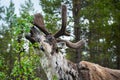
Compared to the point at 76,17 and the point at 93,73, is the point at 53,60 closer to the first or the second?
the point at 93,73

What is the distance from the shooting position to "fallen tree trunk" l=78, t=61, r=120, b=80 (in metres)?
9.47

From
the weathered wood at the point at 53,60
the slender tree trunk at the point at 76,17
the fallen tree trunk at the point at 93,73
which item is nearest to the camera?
the weathered wood at the point at 53,60

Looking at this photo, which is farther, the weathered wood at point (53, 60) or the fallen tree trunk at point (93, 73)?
the fallen tree trunk at point (93, 73)

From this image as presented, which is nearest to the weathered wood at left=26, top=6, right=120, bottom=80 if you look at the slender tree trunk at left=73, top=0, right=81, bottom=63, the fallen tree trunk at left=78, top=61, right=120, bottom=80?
the fallen tree trunk at left=78, top=61, right=120, bottom=80

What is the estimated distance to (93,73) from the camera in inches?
379

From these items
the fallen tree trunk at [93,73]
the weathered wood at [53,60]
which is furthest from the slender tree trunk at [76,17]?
the weathered wood at [53,60]

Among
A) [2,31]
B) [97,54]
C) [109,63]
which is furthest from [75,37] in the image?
[2,31]

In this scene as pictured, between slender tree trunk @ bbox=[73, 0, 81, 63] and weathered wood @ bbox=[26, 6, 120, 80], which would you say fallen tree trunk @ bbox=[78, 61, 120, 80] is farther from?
slender tree trunk @ bbox=[73, 0, 81, 63]

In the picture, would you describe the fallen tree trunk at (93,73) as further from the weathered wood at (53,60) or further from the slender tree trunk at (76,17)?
the slender tree trunk at (76,17)

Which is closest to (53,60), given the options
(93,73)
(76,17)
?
(93,73)

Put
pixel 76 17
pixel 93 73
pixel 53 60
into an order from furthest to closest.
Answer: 1. pixel 76 17
2. pixel 93 73
3. pixel 53 60

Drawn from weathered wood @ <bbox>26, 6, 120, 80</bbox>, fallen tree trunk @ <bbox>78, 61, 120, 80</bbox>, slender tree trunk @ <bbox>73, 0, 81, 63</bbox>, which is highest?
weathered wood @ <bbox>26, 6, 120, 80</bbox>

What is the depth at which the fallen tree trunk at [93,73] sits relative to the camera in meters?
9.47

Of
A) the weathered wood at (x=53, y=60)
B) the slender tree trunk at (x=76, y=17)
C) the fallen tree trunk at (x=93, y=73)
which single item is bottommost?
the slender tree trunk at (x=76, y=17)
